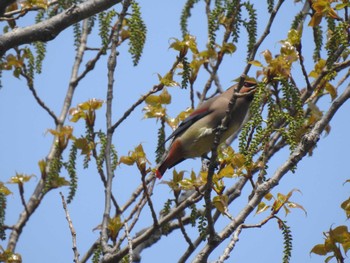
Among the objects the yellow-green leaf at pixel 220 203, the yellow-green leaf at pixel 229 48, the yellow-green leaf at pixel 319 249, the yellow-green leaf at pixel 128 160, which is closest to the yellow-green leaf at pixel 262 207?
the yellow-green leaf at pixel 220 203

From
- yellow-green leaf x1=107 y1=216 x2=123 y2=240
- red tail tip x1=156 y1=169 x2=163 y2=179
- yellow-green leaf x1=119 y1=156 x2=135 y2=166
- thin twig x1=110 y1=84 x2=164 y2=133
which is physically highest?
thin twig x1=110 y1=84 x2=164 y2=133

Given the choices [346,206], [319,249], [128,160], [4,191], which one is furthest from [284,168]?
[4,191]

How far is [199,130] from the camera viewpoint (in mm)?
4922

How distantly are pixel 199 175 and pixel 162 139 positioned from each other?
0.69 metres

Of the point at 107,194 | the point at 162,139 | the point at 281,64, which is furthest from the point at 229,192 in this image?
the point at 281,64

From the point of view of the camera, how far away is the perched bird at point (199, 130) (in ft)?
16.0

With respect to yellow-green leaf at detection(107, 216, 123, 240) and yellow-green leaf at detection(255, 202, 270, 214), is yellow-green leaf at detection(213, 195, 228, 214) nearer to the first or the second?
yellow-green leaf at detection(255, 202, 270, 214)

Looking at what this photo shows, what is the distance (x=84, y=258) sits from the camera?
4.68m

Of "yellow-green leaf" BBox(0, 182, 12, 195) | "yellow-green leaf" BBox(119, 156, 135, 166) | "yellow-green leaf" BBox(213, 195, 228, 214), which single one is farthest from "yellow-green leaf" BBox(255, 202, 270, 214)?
"yellow-green leaf" BBox(0, 182, 12, 195)

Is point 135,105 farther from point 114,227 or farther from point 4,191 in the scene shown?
point 4,191

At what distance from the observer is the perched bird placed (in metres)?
4.87

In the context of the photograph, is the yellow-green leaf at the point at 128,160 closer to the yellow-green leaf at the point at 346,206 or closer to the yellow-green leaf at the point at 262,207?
the yellow-green leaf at the point at 262,207

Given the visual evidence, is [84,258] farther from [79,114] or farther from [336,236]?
[336,236]

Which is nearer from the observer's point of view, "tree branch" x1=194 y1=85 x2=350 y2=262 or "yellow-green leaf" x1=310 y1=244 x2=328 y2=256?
"tree branch" x1=194 y1=85 x2=350 y2=262
